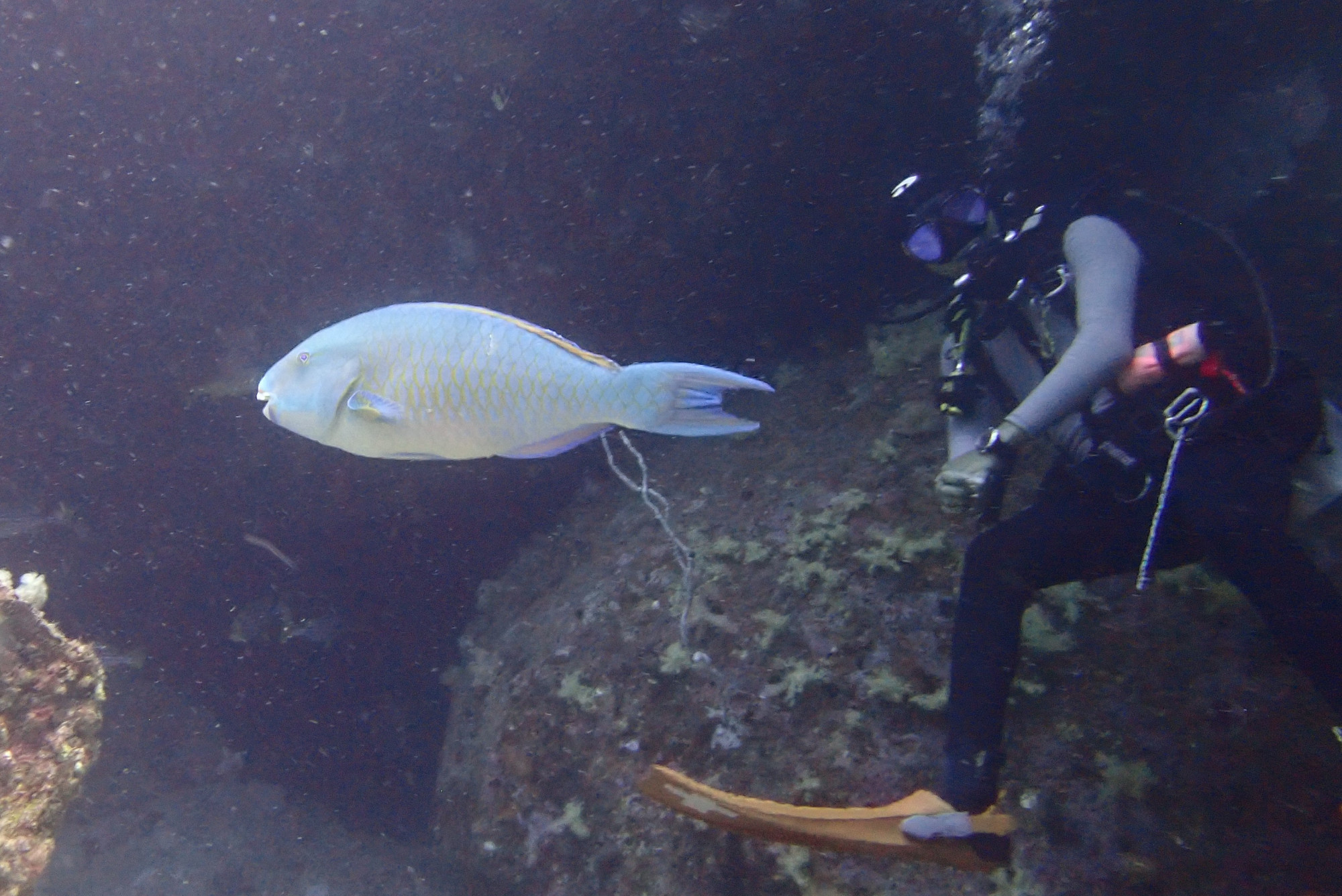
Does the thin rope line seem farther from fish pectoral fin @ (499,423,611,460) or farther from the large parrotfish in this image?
the large parrotfish

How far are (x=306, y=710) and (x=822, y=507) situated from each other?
6432mm

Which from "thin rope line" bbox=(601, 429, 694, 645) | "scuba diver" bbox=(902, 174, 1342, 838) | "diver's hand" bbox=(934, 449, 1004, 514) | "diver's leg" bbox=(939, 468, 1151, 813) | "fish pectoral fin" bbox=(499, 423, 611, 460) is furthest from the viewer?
"thin rope line" bbox=(601, 429, 694, 645)

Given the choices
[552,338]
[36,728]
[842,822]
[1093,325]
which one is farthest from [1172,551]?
[36,728]

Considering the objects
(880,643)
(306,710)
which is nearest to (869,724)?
(880,643)

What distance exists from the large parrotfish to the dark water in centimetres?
333

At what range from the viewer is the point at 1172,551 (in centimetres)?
256

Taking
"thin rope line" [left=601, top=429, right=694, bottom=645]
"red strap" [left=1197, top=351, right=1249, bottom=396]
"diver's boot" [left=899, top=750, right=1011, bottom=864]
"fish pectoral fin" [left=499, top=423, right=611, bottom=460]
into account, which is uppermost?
"fish pectoral fin" [left=499, top=423, right=611, bottom=460]

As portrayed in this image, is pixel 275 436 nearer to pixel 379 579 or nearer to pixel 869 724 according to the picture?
pixel 379 579

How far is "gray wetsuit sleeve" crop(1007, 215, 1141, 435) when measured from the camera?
8.24 ft

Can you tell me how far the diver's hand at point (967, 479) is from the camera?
2.95m

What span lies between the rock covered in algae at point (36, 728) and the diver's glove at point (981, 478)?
199 inches

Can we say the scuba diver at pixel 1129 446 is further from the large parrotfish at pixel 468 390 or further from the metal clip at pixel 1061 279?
the large parrotfish at pixel 468 390

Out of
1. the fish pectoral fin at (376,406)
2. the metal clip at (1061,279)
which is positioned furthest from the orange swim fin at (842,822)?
the metal clip at (1061,279)

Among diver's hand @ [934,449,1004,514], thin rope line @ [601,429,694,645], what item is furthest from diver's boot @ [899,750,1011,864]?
thin rope line @ [601,429,694,645]
